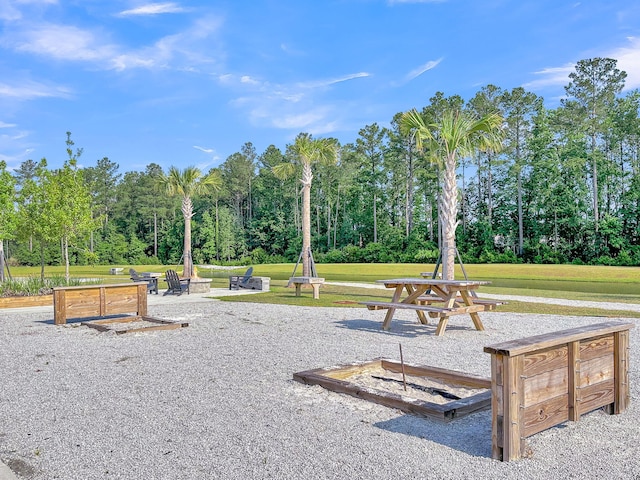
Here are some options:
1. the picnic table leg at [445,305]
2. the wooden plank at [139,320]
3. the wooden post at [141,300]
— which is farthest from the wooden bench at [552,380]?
the wooden post at [141,300]

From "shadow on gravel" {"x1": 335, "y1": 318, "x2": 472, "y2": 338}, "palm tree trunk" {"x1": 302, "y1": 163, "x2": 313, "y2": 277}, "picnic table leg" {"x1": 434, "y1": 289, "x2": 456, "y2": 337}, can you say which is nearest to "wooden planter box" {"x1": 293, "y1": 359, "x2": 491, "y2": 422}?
"picnic table leg" {"x1": 434, "y1": 289, "x2": 456, "y2": 337}

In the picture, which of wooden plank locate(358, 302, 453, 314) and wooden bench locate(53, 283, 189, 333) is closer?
wooden plank locate(358, 302, 453, 314)

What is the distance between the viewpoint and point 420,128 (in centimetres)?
1383

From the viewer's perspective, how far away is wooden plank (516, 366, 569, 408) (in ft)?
11.5

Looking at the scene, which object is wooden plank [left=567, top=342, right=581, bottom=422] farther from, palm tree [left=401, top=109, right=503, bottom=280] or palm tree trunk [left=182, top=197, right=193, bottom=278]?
palm tree trunk [left=182, top=197, right=193, bottom=278]

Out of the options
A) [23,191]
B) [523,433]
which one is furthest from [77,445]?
[23,191]

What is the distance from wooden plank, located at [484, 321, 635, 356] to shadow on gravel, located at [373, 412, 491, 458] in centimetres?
76

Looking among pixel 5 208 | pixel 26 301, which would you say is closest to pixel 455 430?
pixel 26 301

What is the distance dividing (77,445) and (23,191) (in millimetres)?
18041

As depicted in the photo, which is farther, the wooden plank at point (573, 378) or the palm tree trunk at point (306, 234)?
the palm tree trunk at point (306, 234)

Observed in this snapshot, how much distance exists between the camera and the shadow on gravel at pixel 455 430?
368 cm

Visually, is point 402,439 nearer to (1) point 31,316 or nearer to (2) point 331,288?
(1) point 31,316

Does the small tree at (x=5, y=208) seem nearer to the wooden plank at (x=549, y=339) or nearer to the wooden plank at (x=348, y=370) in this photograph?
the wooden plank at (x=348, y=370)

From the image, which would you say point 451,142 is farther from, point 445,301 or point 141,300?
point 141,300
